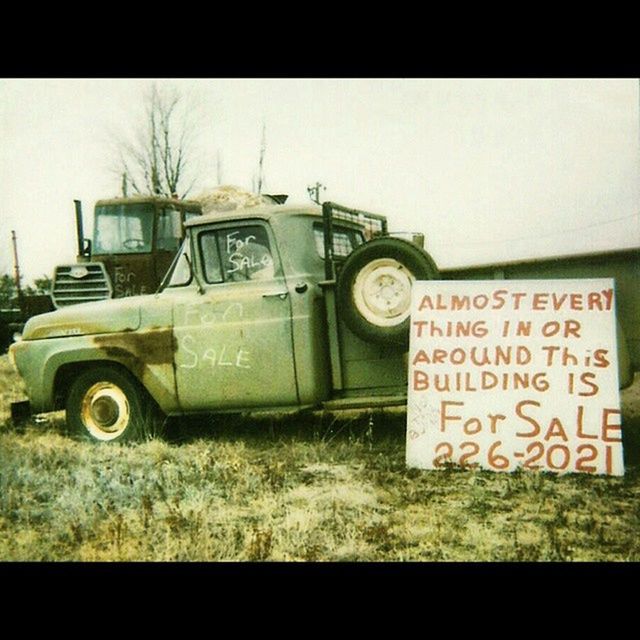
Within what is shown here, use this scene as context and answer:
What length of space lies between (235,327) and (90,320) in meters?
1.08

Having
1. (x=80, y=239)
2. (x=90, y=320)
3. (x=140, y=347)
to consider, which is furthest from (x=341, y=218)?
(x=80, y=239)

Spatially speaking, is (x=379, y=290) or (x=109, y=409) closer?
(x=379, y=290)

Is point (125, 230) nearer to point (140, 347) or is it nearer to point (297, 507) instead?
point (140, 347)

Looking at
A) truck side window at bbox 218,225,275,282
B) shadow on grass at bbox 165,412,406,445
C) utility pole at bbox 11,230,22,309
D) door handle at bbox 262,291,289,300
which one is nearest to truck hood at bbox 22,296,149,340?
utility pole at bbox 11,230,22,309

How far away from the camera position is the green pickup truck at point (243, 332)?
3.88 m

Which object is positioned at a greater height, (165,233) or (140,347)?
(165,233)

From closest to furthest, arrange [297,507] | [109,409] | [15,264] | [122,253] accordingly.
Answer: [297,507] < [109,409] < [15,264] < [122,253]

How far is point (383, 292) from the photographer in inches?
153

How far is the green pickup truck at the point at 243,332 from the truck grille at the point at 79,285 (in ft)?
7.50

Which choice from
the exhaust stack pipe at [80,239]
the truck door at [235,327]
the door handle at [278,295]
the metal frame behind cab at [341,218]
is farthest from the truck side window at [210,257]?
the exhaust stack pipe at [80,239]
